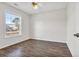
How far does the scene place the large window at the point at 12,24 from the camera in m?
5.01

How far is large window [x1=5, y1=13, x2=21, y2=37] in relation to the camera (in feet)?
16.4

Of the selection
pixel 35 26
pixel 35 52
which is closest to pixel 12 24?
pixel 35 26

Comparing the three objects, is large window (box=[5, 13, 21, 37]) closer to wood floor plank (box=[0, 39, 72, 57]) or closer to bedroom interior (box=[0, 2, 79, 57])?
bedroom interior (box=[0, 2, 79, 57])

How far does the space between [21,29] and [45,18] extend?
1917 mm

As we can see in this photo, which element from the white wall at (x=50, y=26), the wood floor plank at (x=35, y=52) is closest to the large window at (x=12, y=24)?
the wood floor plank at (x=35, y=52)

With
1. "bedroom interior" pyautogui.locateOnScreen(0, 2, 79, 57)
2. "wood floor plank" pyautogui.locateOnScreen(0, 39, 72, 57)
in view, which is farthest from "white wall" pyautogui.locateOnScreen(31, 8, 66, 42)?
"wood floor plank" pyautogui.locateOnScreen(0, 39, 72, 57)

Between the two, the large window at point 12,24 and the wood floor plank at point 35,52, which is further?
the large window at point 12,24

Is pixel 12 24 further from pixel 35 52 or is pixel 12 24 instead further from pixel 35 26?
pixel 35 52

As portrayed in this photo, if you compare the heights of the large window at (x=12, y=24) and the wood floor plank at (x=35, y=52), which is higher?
the large window at (x=12, y=24)

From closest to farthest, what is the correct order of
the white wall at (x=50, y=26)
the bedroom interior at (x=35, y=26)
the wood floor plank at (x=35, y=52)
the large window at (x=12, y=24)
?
the wood floor plank at (x=35, y=52), the bedroom interior at (x=35, y=26), the large window at (x=12, y=24), the white wall at (x=50, y=26)

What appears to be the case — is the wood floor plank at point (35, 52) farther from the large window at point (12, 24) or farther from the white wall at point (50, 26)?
the white wall at point (50, 26)

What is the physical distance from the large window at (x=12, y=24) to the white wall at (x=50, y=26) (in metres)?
1.60

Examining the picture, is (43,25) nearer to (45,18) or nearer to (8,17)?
(45,18)

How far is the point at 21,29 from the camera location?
641 cm
